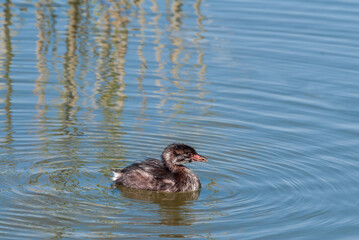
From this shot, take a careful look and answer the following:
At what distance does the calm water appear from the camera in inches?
379

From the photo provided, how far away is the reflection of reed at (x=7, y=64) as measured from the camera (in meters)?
12.1

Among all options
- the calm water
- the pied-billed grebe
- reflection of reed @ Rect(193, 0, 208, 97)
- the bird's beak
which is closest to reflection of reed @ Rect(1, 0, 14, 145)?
the calm water

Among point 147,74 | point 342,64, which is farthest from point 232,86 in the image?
point 342,64

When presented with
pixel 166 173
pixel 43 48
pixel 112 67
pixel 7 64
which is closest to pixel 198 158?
pixel 166 173

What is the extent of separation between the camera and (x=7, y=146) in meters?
11.5

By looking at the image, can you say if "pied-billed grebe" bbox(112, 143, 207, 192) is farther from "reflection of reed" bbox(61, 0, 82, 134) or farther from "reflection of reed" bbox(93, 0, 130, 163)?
"reflection of reed" bbox(61, 0, 82, 134)

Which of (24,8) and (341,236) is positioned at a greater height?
(24,8)

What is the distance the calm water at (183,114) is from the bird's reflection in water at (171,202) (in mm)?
33

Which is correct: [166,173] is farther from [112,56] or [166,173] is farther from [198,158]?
[112,56]

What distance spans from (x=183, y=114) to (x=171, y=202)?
285cm

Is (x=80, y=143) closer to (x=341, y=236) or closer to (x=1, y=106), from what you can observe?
(x=1, y=106)

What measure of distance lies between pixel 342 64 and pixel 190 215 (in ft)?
23.0

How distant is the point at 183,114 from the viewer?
518 inches

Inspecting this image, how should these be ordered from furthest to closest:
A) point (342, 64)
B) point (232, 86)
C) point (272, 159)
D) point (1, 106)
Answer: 1. point (342, 64)
2. point (232, 86)
3. point (1, 106)
4. point (272, 159)
